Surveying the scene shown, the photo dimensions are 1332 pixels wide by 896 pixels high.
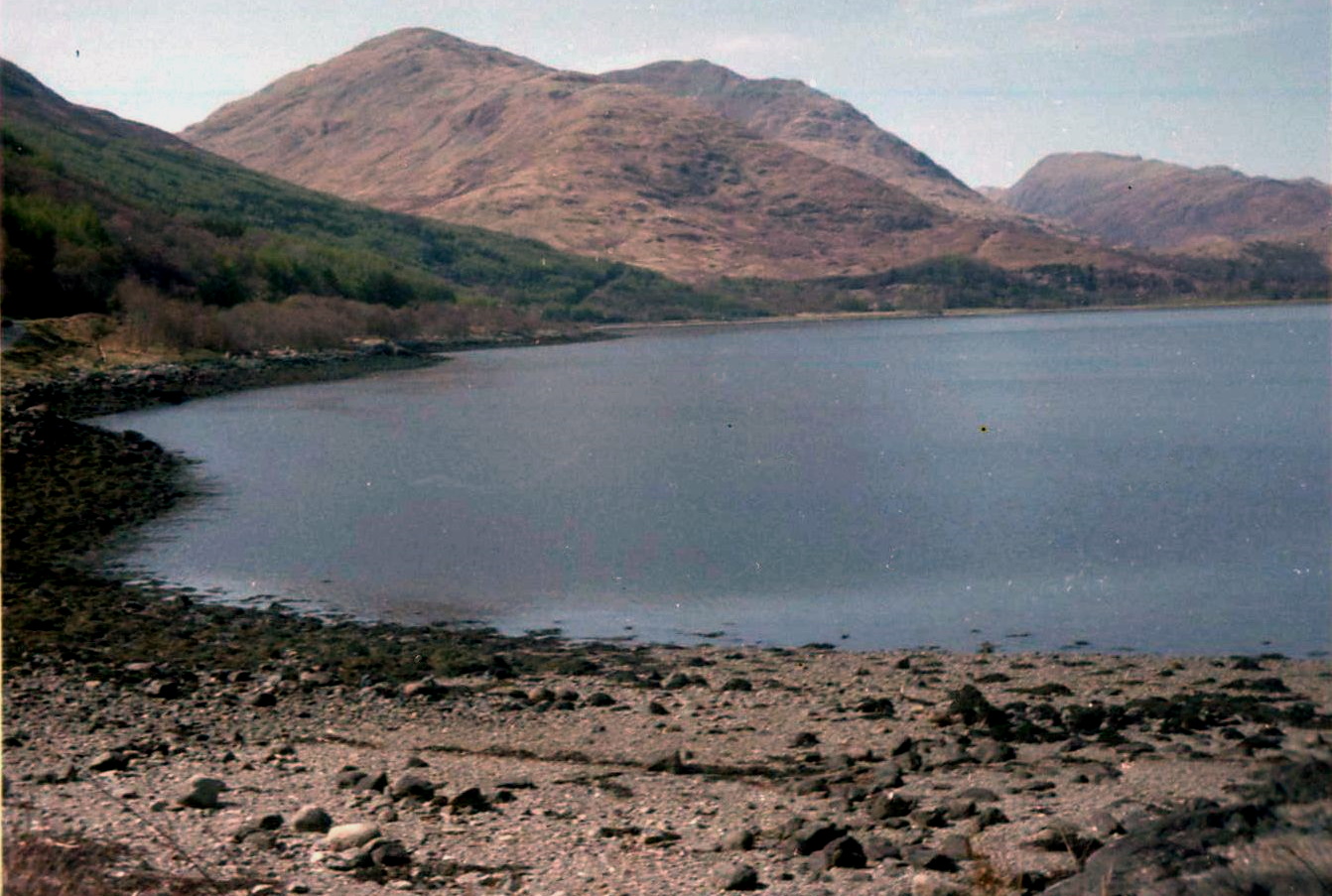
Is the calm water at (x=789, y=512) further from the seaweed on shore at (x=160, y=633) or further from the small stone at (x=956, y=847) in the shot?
the small stone at (x=956, y=847)

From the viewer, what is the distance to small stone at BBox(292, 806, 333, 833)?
8.41 m

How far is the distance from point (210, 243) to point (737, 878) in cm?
9974

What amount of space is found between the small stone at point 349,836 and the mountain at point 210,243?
192 ft

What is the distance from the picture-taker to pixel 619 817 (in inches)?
354

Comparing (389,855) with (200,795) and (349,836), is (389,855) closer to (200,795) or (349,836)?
(349,836)

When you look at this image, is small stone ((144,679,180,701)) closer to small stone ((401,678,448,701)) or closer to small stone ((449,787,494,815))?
small stone ((401,678,448,701))

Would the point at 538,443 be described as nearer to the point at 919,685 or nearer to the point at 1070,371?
the point at 919,685

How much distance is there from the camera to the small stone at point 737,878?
7484 millimetres

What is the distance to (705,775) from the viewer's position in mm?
10250

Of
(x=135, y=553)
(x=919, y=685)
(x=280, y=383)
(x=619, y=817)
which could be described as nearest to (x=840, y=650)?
(x=919, y=685)

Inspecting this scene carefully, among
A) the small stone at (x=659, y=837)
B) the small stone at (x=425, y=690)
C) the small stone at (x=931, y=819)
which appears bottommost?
the small stone at (x=425, y=690)

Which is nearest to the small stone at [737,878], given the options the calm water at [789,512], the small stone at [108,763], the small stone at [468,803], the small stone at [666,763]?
the small stone at [468,803]

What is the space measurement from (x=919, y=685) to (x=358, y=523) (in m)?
15.2

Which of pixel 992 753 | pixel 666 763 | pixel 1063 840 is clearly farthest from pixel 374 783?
pixel 1063 840
